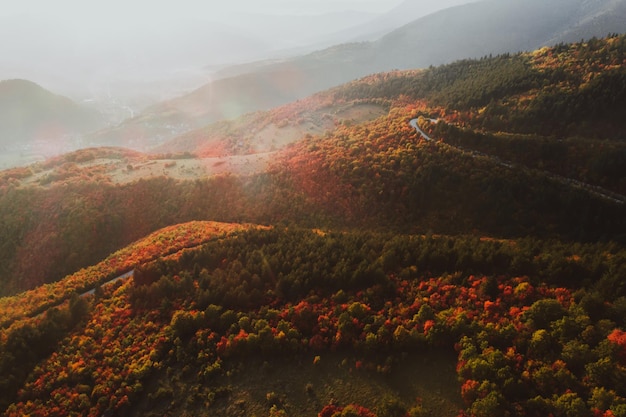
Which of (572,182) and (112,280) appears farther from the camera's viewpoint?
(572,182)

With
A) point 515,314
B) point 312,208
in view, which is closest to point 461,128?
point 312,208

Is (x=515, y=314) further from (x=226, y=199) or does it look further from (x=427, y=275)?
(x=226, y=199)

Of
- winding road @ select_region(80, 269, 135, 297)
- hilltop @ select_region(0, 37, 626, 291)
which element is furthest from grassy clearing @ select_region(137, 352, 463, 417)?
hilltop @ select_region(0, 37, 626, 291)

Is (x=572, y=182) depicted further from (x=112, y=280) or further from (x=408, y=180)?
(x=112, y=280)

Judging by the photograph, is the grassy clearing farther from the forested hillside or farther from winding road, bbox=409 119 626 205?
winding road, bbox=409 119 626 205

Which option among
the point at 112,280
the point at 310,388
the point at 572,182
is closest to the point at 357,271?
the point at 310,388

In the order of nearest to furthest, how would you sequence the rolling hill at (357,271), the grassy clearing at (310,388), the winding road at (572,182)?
the grassy clearing at (310,388) → the rolling hill at (357,271) → the winding road at (572,182)

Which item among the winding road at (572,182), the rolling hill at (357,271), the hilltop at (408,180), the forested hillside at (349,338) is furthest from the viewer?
the hilltop at (408,180)

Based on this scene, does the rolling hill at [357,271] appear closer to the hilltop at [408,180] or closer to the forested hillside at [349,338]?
the forested hillside at [349,338]

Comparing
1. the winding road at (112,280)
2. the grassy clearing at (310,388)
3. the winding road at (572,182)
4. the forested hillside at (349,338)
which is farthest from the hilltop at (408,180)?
the grassy clearing at (310,388)
